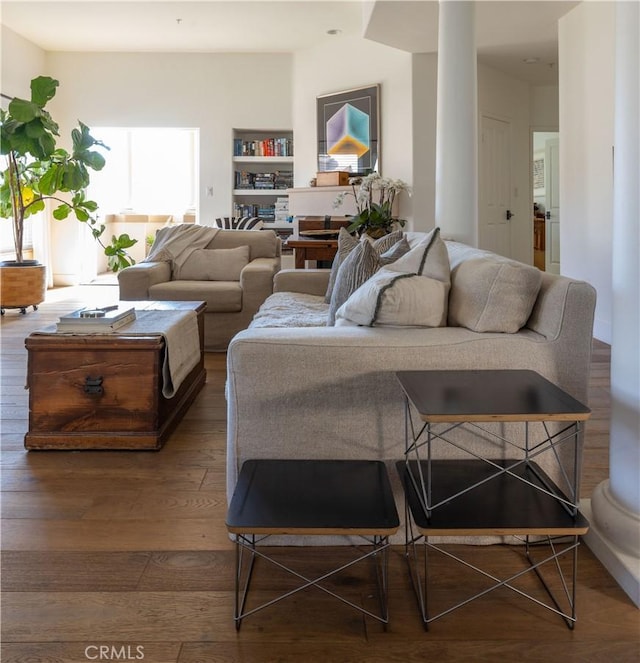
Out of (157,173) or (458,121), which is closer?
(458,121)

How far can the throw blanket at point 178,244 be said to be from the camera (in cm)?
500

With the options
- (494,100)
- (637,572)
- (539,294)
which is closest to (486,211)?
(494,100)

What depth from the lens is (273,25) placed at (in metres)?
7.18

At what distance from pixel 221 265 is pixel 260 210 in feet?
12.9

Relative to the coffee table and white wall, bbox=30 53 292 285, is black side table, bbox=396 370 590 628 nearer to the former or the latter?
the coffee table

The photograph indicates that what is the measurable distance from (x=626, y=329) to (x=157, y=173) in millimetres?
10137

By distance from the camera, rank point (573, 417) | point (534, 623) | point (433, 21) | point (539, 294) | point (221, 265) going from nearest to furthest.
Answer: point (573, 417), point (534, 623), point (539, 294), point (221, 265), point (433, 21)

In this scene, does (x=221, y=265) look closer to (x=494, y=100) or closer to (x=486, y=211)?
(x=486, y=211)

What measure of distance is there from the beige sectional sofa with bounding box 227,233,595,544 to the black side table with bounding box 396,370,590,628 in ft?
0.24

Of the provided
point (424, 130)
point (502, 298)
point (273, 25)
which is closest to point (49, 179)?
point (273, 25)

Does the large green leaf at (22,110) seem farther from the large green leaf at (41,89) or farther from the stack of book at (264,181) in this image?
the stack of book at (264,181)

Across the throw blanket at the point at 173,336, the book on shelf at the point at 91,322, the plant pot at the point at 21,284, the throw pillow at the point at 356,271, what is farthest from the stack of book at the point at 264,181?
the throw pillow at the point at 356,271

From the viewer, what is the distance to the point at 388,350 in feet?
5.86

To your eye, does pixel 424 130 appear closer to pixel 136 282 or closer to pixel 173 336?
pixel 136 282
